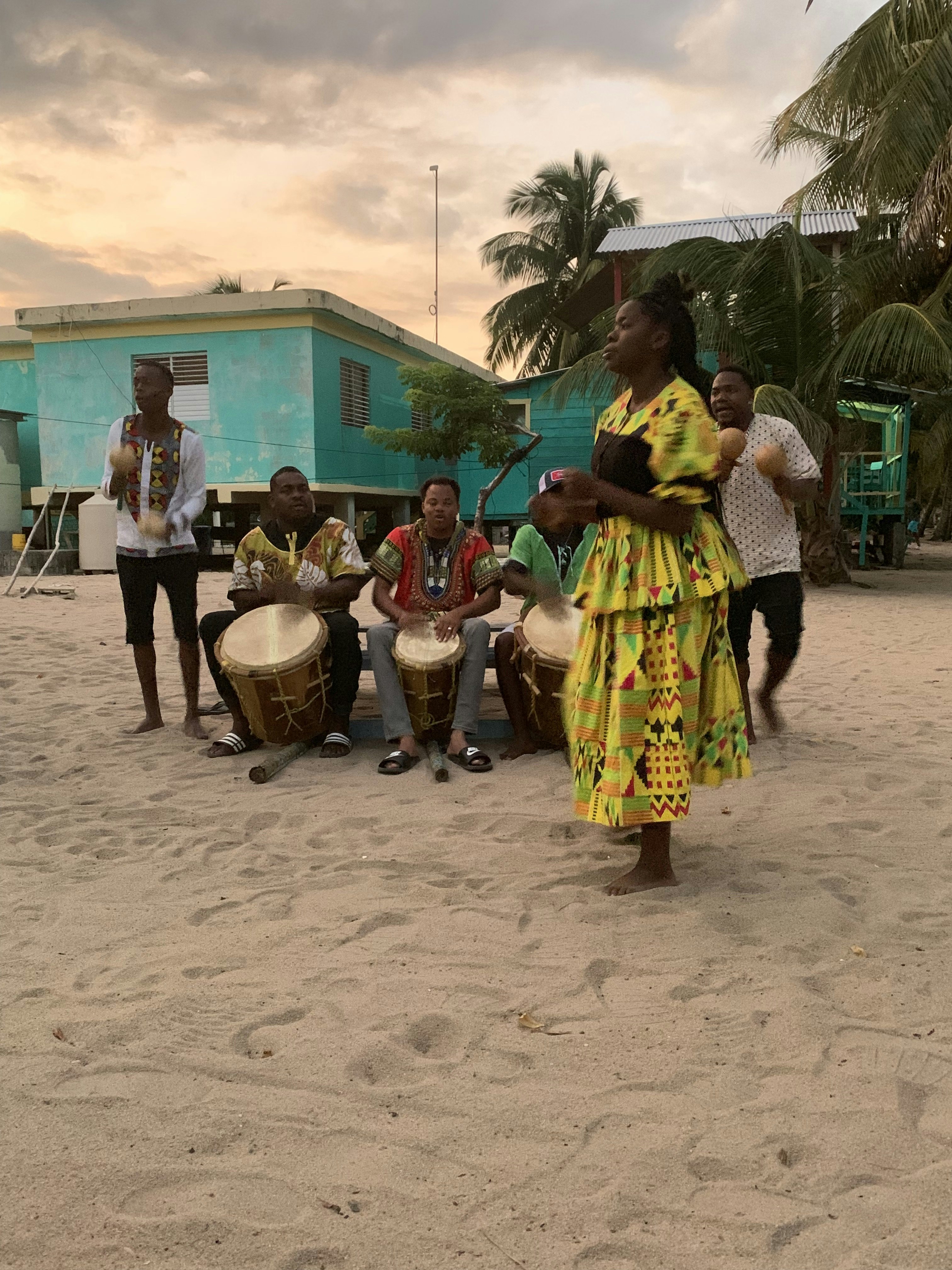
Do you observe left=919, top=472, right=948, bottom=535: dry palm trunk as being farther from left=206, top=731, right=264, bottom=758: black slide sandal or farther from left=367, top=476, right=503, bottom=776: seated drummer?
left=206, top=731, right=264, bottom=758: black slide sandal

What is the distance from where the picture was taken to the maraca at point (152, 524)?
522 cm

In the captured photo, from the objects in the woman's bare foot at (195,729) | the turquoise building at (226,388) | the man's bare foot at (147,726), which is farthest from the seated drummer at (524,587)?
the turquoise building at (226,388)

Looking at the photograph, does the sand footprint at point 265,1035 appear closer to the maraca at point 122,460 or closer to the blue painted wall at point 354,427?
the maraca at point 122,460

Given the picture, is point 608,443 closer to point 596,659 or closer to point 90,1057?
point 596,659

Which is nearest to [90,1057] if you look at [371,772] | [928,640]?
[371,772]

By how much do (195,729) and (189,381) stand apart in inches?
588

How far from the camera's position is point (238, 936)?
116 inches

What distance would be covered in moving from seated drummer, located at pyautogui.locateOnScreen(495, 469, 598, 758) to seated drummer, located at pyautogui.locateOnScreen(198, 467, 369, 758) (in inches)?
28.9

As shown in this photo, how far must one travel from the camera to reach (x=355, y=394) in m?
20.2

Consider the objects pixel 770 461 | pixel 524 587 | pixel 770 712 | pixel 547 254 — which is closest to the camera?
pixel 770 461

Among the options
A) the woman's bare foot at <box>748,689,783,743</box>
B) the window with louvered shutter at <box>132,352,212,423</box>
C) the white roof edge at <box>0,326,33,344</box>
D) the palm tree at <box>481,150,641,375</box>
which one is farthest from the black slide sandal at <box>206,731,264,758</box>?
the palm tree at <box>481,150,641,375</box>

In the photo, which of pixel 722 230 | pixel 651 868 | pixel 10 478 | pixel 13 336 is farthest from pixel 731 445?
pixel 13 336

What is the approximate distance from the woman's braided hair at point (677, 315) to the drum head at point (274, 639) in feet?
7.77

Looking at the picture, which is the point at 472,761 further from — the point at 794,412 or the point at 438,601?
the point at 794,412
